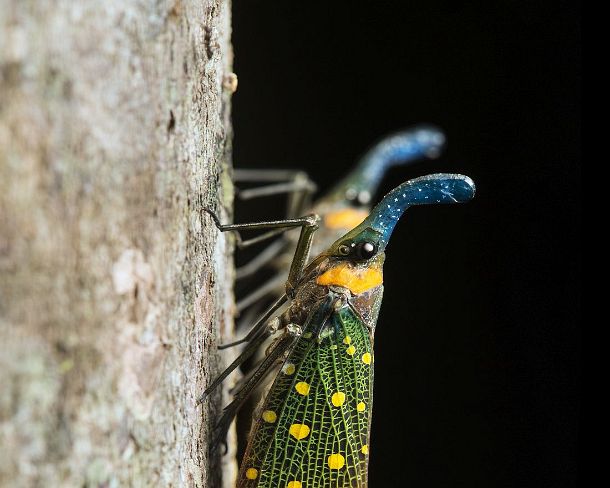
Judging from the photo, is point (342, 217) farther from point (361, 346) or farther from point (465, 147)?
point (361, 346)

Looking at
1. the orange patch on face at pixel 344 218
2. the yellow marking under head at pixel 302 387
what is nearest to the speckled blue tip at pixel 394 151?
the orange patch on face at pixel 344 218

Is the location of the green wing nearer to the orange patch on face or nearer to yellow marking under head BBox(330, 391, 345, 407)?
yellow marking under head BBox(330, 391, 345, 407)

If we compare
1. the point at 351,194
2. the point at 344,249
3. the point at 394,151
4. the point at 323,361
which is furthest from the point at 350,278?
the point at 394,151

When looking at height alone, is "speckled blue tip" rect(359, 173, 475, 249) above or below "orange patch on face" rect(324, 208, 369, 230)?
above

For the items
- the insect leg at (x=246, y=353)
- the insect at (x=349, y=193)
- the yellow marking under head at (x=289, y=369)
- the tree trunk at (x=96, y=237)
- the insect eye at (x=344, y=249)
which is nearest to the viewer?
the tree trunk at (x=96, y=237)

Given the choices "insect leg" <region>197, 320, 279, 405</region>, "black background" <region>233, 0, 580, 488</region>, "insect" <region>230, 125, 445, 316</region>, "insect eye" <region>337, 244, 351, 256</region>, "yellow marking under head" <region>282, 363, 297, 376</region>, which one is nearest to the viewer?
"insect leg" <region>197, 320, 279, 405</region>

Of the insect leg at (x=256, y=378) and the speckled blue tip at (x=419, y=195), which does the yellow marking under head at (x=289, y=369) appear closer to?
the insect leg at (x=256, y=378)

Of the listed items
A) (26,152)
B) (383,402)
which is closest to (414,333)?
(383,402)

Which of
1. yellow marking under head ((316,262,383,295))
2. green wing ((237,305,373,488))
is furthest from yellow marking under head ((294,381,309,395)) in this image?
yellow marking under head ((316,262,383,295))
